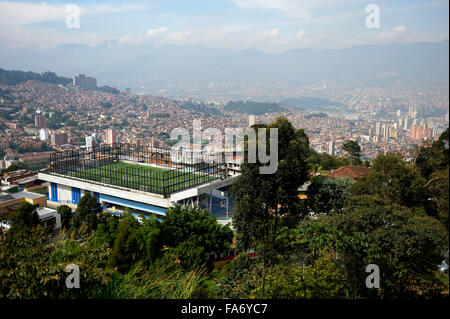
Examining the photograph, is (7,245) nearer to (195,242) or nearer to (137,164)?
(195,242)

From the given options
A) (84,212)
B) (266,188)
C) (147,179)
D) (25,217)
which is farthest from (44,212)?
(266,188)

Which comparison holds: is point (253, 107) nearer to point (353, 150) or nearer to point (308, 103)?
point (308, 103)

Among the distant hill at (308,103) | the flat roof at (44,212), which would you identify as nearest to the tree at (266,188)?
the flat roof at (44,212)

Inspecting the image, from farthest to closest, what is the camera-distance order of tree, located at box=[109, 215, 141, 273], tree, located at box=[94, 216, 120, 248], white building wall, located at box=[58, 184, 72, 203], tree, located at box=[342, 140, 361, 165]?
1. tree, located at box=[342, 140, 361, 165]
2. white building wall, located at box=[58, 184, 72, 203]
3. tree, located at box=[94, 216, 120, 248]
4. tree, located at box=[109, 215, 141, 273]

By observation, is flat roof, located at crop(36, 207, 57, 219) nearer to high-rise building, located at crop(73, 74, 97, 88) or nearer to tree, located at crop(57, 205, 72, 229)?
tree, located at crop(57, 205, 72, 229)

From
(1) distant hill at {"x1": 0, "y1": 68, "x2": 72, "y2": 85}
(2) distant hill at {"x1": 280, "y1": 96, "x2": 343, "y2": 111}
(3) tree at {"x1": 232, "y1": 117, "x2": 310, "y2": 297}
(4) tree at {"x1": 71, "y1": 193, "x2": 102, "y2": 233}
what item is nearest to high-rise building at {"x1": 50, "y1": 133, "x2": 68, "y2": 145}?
(1) distant hill at {"x1": 0, "y1": 68, "x2": 72, "y2": 85}
